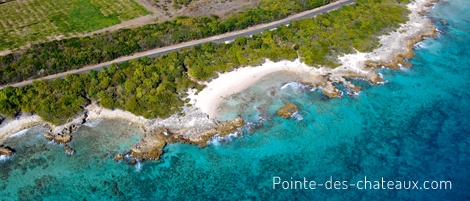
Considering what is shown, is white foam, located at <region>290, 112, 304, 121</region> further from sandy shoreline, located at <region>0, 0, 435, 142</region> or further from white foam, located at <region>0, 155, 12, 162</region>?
Answer: white foam, located at <region>0, 155, 12, 162</region>

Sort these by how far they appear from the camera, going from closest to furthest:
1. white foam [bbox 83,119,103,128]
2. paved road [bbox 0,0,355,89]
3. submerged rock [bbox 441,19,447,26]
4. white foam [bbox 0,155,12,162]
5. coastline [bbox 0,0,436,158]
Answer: white foam [bbox 0,155,12,162] < coastline [bbox 0,0,436,158] < white foam [bbox 83,119,103,128] < paved road [bbox 0,0,355,89] < submerged rock [bbox 441,19,447,26]

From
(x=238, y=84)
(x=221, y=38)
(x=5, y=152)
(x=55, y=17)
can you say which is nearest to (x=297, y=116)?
(x=238, y=84)

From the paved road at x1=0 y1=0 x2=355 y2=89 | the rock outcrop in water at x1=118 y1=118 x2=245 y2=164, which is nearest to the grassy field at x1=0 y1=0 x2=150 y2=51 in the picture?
the paved road at x1=0 y1=0 x2=355 y2=89

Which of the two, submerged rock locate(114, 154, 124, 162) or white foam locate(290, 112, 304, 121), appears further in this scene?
white foam locate(290, 112, 304, 121)

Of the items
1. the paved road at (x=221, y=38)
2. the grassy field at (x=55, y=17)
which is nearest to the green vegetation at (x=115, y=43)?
the paved road at (x=221, y=38)

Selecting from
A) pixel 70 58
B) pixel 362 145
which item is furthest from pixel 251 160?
pixel 70 58

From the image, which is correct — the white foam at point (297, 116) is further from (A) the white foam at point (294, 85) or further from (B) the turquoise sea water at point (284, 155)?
(A) the white foam at point (294, 85)
